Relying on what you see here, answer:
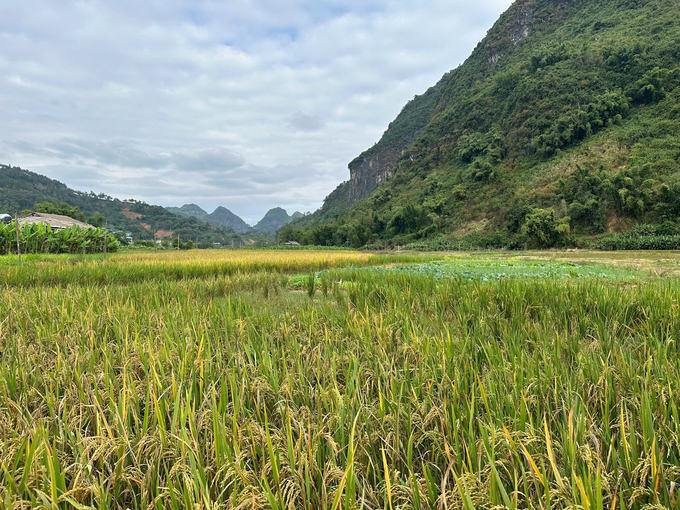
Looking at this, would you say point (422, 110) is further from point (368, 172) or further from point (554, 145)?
point (554, 145)

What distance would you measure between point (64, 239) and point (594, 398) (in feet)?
92.4

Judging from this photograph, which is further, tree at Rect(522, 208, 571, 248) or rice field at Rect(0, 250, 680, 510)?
tree at Rect(522, 208, 571, 248)

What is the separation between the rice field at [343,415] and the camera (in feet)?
3.60

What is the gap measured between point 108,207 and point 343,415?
12359 cm

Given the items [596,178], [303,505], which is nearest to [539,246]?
[596,178]

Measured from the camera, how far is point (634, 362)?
7.05ft

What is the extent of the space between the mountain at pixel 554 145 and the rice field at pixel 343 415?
38.0m

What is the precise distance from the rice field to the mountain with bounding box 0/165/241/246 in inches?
3329

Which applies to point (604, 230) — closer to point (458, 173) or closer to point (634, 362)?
point (458, 173)

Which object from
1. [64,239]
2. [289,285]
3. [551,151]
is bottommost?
[289,285]

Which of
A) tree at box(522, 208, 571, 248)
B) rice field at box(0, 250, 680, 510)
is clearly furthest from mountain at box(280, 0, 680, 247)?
rice field at box(0, 250, 680, 510)

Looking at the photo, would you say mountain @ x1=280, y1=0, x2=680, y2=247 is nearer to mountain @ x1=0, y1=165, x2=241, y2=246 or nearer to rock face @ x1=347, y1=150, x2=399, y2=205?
rock face @ x1=347, y1=150, x2=399, y2=205

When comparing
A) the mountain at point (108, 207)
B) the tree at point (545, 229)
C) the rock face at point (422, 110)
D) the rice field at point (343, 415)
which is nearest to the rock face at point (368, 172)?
the rock face at point (422, 110)

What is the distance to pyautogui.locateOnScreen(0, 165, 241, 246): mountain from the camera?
80.2m
